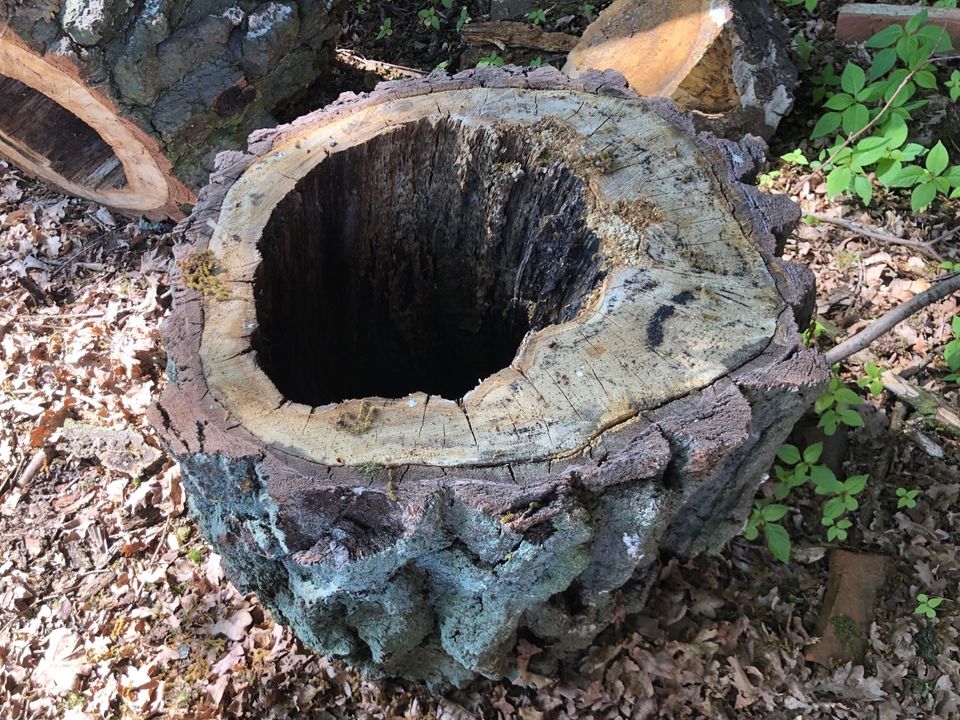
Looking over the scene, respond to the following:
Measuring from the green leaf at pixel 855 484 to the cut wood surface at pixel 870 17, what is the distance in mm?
2274

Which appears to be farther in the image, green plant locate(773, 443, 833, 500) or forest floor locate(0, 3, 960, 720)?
green plant locate(773, 443, 833, 500)

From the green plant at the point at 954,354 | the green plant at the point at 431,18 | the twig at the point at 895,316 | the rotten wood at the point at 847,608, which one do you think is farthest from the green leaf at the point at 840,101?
the green plant at the point at 431,18

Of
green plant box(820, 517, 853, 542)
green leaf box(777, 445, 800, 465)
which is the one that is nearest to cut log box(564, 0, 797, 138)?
green leaf box(777, 445, 800, 465)

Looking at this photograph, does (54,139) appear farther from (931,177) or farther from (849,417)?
(931,177)

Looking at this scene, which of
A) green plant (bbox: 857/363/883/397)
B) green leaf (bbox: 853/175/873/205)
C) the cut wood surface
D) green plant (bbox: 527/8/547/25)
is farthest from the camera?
green plant (bbox: 527/8/547/25)

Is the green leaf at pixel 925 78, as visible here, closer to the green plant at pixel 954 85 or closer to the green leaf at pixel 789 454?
the green plant at pixel 954 85

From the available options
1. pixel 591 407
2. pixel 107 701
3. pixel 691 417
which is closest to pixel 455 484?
pixel 591 407

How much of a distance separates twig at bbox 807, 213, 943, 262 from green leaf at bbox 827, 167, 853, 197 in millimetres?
332

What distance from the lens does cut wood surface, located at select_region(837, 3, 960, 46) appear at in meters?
3.41

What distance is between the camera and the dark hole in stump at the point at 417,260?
213 centimetres

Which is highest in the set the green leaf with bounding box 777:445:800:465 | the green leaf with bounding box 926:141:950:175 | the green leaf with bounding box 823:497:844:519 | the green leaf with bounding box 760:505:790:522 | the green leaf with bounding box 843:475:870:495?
the green leaf with bounding box 926:141:950:175

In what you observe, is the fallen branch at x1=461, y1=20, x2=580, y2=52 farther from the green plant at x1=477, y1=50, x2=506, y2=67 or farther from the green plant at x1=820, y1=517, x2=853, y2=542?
the green plant at x1=820, y1=517, x2=853, y2=542

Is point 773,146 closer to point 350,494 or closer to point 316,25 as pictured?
point 316,25

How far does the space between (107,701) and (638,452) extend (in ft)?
6.31
